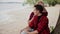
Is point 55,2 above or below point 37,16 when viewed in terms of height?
below

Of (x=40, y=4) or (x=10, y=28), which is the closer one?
(x=40, y=4)

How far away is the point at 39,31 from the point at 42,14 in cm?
21

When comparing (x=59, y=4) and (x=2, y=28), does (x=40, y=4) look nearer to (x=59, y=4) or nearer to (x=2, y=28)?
(x=2, y=28)

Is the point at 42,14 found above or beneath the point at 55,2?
above

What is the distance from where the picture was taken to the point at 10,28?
11.0ft

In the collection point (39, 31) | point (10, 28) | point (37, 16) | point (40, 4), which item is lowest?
point (10, 28)

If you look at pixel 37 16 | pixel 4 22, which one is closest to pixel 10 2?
pixel 4 22

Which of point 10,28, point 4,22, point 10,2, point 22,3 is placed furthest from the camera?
point 10,2

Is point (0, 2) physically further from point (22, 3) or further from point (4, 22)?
point (4, 22)

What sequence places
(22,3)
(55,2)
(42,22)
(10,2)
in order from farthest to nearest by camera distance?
(10,2)
(22,3)
(55,2)
(42,22)

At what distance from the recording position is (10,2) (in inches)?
255

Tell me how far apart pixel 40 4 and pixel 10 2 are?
4.85m

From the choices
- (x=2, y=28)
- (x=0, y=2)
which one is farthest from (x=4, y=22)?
(x=0, y=2)

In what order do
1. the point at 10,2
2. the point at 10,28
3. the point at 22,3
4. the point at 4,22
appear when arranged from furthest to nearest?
the point at 10,2 < the point at 22,3 < the point at 4,22 < the point at 10,28
